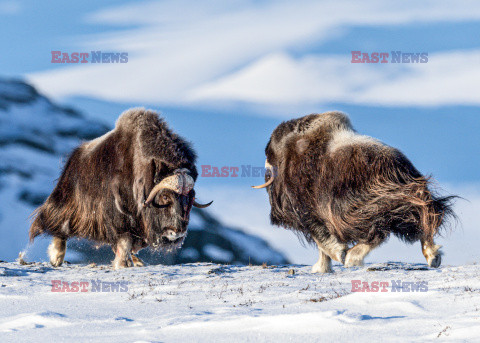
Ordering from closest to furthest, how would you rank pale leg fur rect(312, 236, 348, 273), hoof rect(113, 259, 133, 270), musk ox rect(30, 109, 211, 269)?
pale leg fur rect(312, 236, 348, 273) < musk ox rect(30, 109, 211, 269) < hoof rect(113, 259, 133, 270)

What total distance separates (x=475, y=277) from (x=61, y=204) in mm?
5712

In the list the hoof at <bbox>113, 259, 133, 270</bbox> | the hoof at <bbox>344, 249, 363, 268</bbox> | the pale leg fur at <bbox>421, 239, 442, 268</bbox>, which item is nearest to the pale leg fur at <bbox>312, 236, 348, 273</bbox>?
the hoof at <bbox>344, 249, 363, 268</bbox>

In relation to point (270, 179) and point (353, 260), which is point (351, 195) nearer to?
point (353, 260)

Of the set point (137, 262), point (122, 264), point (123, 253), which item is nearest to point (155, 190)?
point (123, 253)

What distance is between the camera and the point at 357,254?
7406mm

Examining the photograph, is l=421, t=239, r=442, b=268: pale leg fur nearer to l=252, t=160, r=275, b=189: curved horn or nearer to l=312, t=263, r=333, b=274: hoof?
l=312, t=263, r=333, b=274: hoof

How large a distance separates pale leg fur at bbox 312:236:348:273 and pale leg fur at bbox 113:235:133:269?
2.41m

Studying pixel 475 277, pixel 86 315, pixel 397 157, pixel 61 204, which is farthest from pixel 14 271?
pixel 475 277

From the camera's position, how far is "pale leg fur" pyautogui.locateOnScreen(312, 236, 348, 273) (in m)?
7.67

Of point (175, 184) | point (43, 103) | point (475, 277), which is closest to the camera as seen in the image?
point (475, 277)

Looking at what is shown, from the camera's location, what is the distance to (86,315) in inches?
202

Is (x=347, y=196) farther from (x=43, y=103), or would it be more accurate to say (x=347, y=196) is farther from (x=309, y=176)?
(x=43, y=103)

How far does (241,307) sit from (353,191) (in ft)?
8.88

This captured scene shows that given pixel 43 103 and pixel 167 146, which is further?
pixel 43 103
